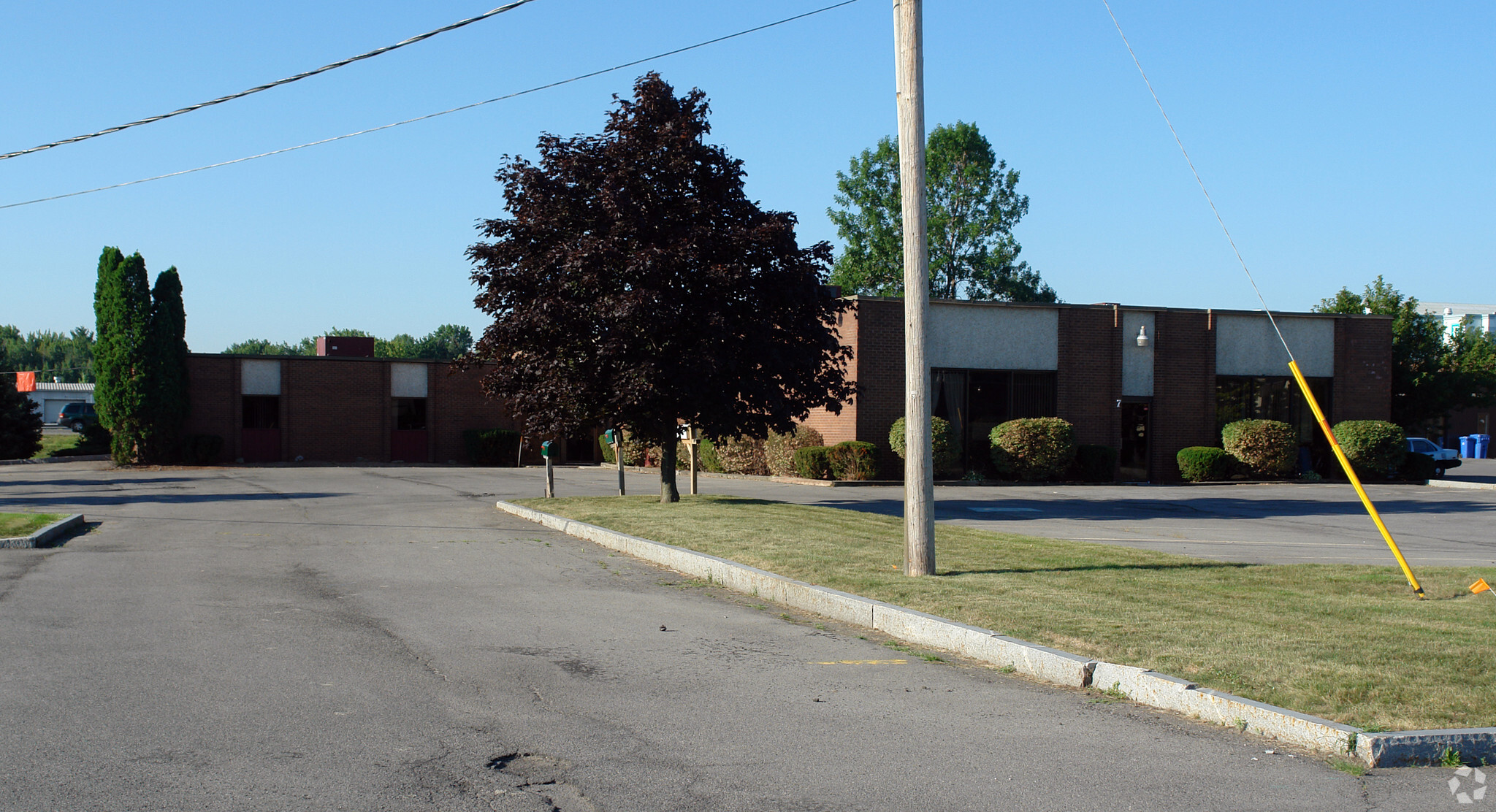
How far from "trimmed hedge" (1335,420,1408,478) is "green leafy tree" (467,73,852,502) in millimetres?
19813

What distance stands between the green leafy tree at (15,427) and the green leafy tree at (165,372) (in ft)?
29.0

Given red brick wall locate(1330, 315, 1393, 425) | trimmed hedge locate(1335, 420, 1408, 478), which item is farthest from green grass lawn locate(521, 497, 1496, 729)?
red brick wall locate(1330, 315, 1393, 425)

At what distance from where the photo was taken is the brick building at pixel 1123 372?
97.1 feet

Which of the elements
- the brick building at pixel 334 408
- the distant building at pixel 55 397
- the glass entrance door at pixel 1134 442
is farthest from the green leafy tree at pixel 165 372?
the distant building at pixel 55 397

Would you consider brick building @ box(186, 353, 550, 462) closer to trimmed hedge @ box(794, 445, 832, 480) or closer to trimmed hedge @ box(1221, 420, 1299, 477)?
trimmed hedge @ box(794, 445, 832, 480)

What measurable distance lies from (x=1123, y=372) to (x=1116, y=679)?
86.7 ft

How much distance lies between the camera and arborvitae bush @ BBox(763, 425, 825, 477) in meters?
30.1

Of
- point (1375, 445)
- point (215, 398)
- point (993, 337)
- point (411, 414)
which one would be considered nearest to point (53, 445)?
point (215, 398)

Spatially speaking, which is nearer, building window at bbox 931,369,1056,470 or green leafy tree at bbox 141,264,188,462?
building window at bbox 931,369,1056,470

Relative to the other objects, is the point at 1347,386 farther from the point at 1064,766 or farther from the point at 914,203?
the point at 1064,766

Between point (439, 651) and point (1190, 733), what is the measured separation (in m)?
4.87

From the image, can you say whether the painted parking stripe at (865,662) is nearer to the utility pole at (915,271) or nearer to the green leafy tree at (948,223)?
the utility pole at (915,271)

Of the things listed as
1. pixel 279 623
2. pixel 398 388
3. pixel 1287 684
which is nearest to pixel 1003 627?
pixel 1287 684

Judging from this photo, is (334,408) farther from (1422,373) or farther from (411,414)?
(1422,373)
